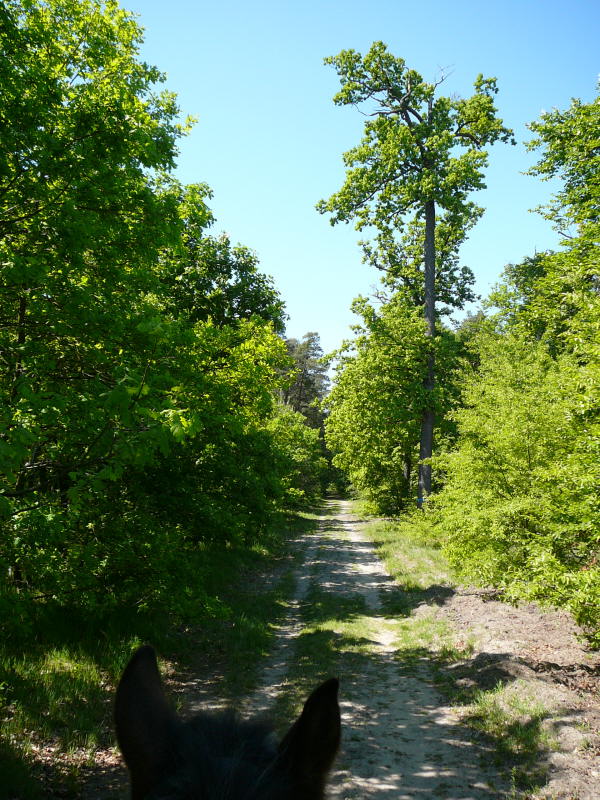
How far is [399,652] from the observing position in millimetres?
9445

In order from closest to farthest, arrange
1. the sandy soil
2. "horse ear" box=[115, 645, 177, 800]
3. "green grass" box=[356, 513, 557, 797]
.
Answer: "horse ear" box=[115, 645, 177, 800]
the sandy soil
"green grass" box=[356, 513, 557, 797]

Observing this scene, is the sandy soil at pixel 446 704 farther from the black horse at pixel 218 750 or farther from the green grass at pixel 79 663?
the black horse at pixel 218 750

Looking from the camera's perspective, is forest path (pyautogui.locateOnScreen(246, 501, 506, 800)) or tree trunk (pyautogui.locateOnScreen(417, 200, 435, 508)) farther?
tree trunk (pyautogui.locateOnScreen(417, 200, 435, 508))

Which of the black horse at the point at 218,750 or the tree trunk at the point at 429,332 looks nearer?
the black horse at the point at 218,750

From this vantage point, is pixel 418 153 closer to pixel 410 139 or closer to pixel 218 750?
pixel 410 139

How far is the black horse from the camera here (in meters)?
1.21

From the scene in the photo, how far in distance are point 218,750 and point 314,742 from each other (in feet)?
0.93

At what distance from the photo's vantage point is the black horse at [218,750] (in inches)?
47.6

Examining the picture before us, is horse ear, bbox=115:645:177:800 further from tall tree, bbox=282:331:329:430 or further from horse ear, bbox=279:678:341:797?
tall tree, bbox=282:331:329:430

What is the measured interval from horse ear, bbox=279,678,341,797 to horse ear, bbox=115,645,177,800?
0.41m

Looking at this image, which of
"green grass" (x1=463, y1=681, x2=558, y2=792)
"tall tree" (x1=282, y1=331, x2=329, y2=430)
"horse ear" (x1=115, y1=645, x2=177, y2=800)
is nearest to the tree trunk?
"green grass" (x1=463, y1=681, x2=558, y2=792)

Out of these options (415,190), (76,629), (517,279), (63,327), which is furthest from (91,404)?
(517,279)

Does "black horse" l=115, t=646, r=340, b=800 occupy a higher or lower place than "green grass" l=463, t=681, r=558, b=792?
higher

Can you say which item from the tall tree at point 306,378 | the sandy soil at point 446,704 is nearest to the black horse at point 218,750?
the sandy soil at point 446,704
